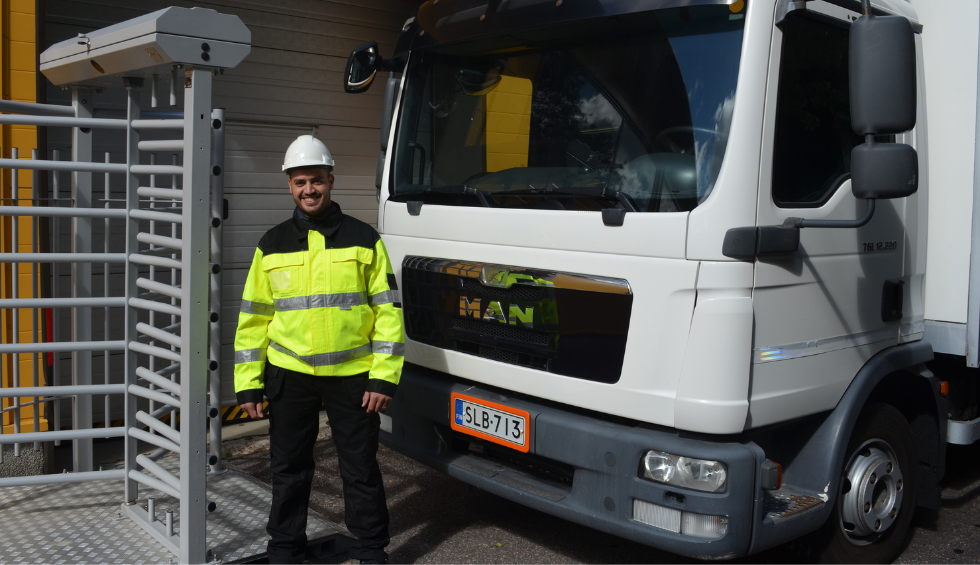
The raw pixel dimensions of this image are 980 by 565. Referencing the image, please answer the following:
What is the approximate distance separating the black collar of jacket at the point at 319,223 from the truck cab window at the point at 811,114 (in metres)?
1.87

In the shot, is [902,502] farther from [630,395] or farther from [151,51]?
[151,51]

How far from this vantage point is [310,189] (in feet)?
11.8

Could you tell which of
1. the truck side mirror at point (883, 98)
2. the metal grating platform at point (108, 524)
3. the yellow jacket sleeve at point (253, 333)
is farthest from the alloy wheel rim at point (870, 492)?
the yellow jacket sleeve at point (253, 333)

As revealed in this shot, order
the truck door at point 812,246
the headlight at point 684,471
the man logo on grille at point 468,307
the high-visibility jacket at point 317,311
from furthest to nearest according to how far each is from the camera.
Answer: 1. the man logo on grille at point 468,307
2. the high-visibility jacket at point 317,311
3. the truck door at point 812,246
4. the headlight at point 684,471

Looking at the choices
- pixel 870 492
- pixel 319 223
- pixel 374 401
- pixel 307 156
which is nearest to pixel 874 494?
pixel 870 492

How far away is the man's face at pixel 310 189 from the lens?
141 inches

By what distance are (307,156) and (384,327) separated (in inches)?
32.5

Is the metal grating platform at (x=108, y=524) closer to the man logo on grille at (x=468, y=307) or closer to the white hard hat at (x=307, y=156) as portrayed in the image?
the man logo on grille at (x=468, y=307)

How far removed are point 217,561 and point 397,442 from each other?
106 centimetres

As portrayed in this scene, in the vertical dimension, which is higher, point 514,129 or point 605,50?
point 605,50

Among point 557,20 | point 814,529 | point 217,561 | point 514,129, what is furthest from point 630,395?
point 217,561

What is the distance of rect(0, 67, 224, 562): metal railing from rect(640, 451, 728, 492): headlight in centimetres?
185

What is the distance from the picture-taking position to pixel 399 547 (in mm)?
4164

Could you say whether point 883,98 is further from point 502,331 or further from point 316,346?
point 316,346
